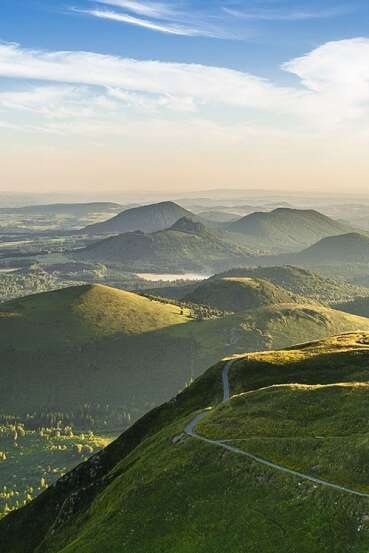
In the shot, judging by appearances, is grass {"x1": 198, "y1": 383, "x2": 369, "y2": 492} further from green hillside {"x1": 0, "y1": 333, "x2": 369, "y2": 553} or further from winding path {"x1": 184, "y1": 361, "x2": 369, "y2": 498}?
winding path {"x1": 184, "y1": 361, "x2": 369, "y2": 498}

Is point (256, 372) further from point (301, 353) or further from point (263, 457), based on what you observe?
point (263, 457)

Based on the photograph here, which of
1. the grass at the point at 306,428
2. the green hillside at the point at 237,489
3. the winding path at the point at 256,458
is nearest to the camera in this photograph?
the green hillside at the point at 237,489

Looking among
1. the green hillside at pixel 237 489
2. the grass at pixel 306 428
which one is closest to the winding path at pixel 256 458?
Result: the green hillside at pixel 237 489

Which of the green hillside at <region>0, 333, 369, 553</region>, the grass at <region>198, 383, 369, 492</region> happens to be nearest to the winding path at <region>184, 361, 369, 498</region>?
the green hillside at <region>0, 333, 369, 553</region>

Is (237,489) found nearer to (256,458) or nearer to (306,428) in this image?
(256,458)

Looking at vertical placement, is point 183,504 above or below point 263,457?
below

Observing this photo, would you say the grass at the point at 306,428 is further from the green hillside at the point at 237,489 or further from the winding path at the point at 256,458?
the winding path at the point at 256,458

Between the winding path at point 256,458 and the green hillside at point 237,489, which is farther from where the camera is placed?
the winding path at point 256,458

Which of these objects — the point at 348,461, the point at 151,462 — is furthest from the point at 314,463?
the point at 151,462
